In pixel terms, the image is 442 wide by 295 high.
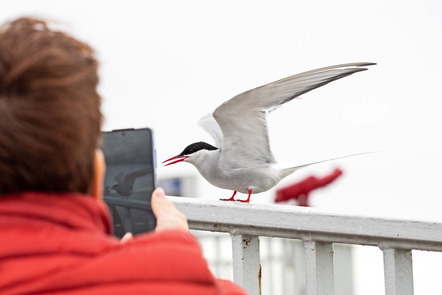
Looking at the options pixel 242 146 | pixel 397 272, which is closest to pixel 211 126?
pixel 242 146

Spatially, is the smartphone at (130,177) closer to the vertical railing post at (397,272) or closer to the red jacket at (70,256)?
the red jacket at (70,256)

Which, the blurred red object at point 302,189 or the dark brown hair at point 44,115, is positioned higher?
the dark brown hair at point 44,115

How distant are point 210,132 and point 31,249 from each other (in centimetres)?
224

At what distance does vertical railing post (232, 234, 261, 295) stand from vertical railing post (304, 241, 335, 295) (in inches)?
5.0

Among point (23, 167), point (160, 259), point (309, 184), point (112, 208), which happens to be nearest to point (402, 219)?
point (112, 208)

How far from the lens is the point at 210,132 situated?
3.02 m

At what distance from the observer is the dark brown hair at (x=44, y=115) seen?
0.78m

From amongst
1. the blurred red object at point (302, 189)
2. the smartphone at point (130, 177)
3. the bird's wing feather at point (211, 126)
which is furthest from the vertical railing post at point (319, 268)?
the blurred red object at point (302, 189)

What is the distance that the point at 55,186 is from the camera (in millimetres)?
809

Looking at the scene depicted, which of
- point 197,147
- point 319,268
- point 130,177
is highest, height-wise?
point 130,177

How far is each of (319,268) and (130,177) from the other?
71 cm

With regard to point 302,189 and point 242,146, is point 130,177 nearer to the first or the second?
point 242,146

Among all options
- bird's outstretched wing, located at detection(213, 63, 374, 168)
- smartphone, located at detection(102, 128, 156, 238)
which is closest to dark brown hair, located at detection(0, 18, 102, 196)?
smartphone, located at detection(102, 128, 156, 238)

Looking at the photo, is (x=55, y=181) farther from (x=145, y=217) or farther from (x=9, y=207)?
(x=145, y=217)
